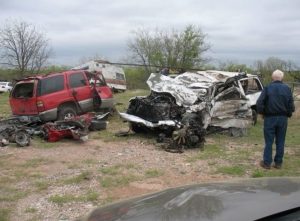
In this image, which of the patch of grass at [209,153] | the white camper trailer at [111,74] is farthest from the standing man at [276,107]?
the white camper trailer at [111,74]

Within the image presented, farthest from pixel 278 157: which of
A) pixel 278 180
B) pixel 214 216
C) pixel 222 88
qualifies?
pixel 214 216

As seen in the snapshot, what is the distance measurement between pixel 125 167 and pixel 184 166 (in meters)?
1.18

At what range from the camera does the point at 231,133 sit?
14.2 meters

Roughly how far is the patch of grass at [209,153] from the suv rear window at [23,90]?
598 cm

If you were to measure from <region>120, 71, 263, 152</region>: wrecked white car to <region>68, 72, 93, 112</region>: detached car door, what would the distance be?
2448 millimetres

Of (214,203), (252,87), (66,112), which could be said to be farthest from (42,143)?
(214,203)

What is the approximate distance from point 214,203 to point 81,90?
1378cm

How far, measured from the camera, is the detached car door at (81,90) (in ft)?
51.6

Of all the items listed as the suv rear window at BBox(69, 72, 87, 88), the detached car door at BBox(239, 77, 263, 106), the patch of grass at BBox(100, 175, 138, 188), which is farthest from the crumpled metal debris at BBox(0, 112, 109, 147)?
the detached car door at BBox(239, 77, 263, 106)

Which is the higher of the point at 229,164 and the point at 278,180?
the point at 278,180

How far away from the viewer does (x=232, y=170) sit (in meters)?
9.41

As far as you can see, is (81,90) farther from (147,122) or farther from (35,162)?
(35,162)

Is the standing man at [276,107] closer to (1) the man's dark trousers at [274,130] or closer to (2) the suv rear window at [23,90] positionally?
(1) the man's dark trousers at [274,130]

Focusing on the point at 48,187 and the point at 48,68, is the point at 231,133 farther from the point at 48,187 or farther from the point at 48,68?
the point at 48,68
